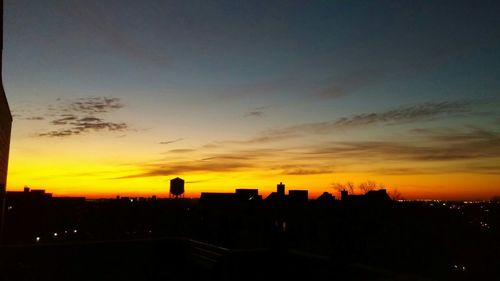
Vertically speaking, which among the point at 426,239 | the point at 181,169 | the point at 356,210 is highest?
the point at 181,169

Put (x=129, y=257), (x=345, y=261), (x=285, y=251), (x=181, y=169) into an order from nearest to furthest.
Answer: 1. (x=345, y=261)
2. (x=285, y=251)
3. (x=129, y=257)
4. (x=181, y=169)

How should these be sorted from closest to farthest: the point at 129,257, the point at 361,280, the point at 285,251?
the point at 361,280
the point at 285,251
the point at 129,257

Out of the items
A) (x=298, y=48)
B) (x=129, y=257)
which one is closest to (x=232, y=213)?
(x=298, y=48)

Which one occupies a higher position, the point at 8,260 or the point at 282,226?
the point at 282,226

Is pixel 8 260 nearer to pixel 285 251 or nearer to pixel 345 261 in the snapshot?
pixel 285 251

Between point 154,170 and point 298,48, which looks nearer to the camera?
point 298,48

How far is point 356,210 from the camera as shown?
32.2m

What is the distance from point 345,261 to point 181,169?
32.0 m

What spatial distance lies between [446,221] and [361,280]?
36143 mm

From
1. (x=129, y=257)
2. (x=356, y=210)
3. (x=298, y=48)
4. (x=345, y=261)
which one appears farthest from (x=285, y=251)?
(x=356, y=210)

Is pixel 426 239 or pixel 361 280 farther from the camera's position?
pixel 426 239

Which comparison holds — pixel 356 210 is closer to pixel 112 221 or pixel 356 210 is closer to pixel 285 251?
pixel 285 251

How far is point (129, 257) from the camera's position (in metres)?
9.10

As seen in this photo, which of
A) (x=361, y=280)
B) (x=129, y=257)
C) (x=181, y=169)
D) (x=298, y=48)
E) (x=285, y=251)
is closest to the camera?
(x=361, y=280)
